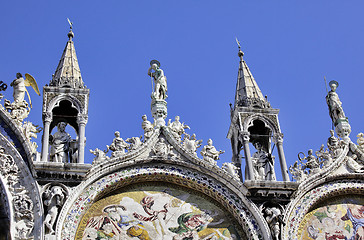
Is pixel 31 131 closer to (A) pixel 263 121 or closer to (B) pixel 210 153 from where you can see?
(B) pixel 210 153

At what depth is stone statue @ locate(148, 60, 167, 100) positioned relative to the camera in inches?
572

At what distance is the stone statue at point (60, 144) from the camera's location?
13000 mm

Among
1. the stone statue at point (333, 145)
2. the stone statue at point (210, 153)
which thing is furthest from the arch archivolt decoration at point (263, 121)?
the stone statue at point (333, 145)

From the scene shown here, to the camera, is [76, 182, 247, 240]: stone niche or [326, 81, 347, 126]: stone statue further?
[326, 81, 347, 126]: stone statue

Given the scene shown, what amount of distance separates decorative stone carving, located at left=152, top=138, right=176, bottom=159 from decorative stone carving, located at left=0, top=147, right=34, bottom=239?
2465 mm

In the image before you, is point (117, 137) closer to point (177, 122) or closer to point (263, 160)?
point (177, 122)

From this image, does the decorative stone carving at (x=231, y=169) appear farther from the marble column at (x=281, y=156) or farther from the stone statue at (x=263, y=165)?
the marble column at (x=281, y=156)

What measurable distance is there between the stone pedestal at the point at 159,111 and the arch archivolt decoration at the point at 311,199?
291 centimetres

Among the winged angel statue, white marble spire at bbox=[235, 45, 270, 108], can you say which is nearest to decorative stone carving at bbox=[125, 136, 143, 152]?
the winged angel statue

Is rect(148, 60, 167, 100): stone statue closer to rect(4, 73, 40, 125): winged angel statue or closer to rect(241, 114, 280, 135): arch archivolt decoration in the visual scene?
rect(241, 114, 280, 135): arch archivolt decoration

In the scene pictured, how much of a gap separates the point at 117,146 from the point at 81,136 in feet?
2.20

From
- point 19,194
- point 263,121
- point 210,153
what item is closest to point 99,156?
point 19,194

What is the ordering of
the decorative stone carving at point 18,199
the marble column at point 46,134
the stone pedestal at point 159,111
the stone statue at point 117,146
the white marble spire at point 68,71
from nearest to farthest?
1. the decorative stone carving at point 18,199
2. the marble column at point 46,134
3. the stone statue at point 117,146
4. the white marble spire at point 68,71
5. the stone pedestal at point 159,111

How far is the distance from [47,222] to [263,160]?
434cm
